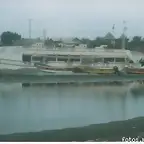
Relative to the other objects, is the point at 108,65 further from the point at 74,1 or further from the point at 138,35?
the point at 74,1

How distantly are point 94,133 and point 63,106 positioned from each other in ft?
0.89

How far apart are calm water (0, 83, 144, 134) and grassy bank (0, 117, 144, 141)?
3 cm

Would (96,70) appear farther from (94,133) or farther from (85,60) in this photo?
(94,133)

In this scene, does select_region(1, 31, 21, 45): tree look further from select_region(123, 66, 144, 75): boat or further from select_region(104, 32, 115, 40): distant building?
select_region(123, 66, 144, 75): boat

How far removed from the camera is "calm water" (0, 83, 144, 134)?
2.33 meters

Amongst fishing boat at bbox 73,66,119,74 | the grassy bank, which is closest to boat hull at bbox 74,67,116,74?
fishing boat at bbox 73,66,119,74

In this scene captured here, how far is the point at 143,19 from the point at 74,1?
18.4 inches

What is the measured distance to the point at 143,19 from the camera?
7.67ft

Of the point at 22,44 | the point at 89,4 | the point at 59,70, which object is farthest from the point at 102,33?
the point at 22,44

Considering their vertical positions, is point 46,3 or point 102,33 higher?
point 46,3

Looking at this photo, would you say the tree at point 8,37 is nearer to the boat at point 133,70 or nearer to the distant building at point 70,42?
the distant building at point 70,42

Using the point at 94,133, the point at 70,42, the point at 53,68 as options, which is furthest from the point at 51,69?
the point at 94,133

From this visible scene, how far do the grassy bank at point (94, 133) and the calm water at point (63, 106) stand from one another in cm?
3

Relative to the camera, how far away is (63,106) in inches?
93.4
